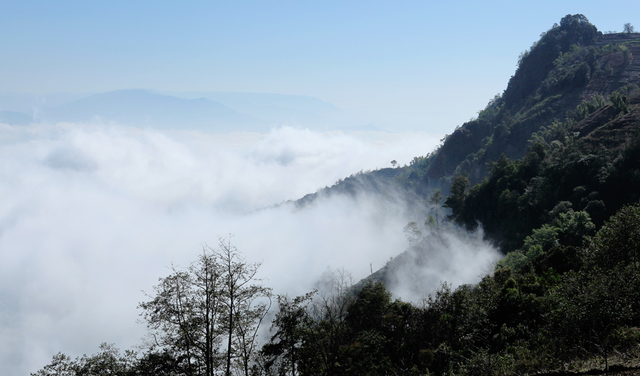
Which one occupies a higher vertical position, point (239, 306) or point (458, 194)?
point (458, 194)

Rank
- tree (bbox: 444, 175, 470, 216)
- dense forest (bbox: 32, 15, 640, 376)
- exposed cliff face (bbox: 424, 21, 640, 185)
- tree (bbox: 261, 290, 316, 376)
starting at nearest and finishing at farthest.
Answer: dense forest (bbox: 32, 15, 640, 376), tree (bbox: 261, 290, 316, 376), tree (bbox: 444, 175, 470, 216), exposed cliff face (bbox: 424, 21, 640, 185)

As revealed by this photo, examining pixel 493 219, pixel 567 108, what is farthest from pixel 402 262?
pixel 567 108

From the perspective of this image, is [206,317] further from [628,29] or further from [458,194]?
[628,29]

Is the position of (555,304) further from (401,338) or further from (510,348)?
(401,338)

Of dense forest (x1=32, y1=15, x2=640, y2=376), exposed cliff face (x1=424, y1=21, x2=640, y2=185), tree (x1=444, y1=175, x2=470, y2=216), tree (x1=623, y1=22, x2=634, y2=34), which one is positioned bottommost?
dense forest (x1=32, y1=15, x2=640, y2=376)

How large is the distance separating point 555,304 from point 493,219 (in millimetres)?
53593

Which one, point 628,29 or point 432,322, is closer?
point 432,322

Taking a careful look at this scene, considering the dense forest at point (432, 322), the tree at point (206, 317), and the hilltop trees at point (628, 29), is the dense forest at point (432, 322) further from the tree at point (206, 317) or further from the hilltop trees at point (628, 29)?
the hilltop trees at point (628, 29)

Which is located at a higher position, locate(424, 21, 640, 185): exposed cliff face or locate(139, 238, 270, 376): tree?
locate(424, 21, 640, 185): exposed cliff face

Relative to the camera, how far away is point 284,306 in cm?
2097

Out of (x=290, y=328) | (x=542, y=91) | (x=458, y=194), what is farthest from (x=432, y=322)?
(x=542, y=91)

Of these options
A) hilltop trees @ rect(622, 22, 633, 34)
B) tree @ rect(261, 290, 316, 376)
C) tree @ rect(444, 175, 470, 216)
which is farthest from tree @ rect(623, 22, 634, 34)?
tree @ rect(261, 290, 316, 376)

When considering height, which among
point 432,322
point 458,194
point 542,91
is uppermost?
point 542,91

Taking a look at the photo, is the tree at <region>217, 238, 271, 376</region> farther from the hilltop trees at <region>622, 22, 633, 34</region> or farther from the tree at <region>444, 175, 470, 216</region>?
the hilltop trees at <region>622, 22, 633, 34</region>
